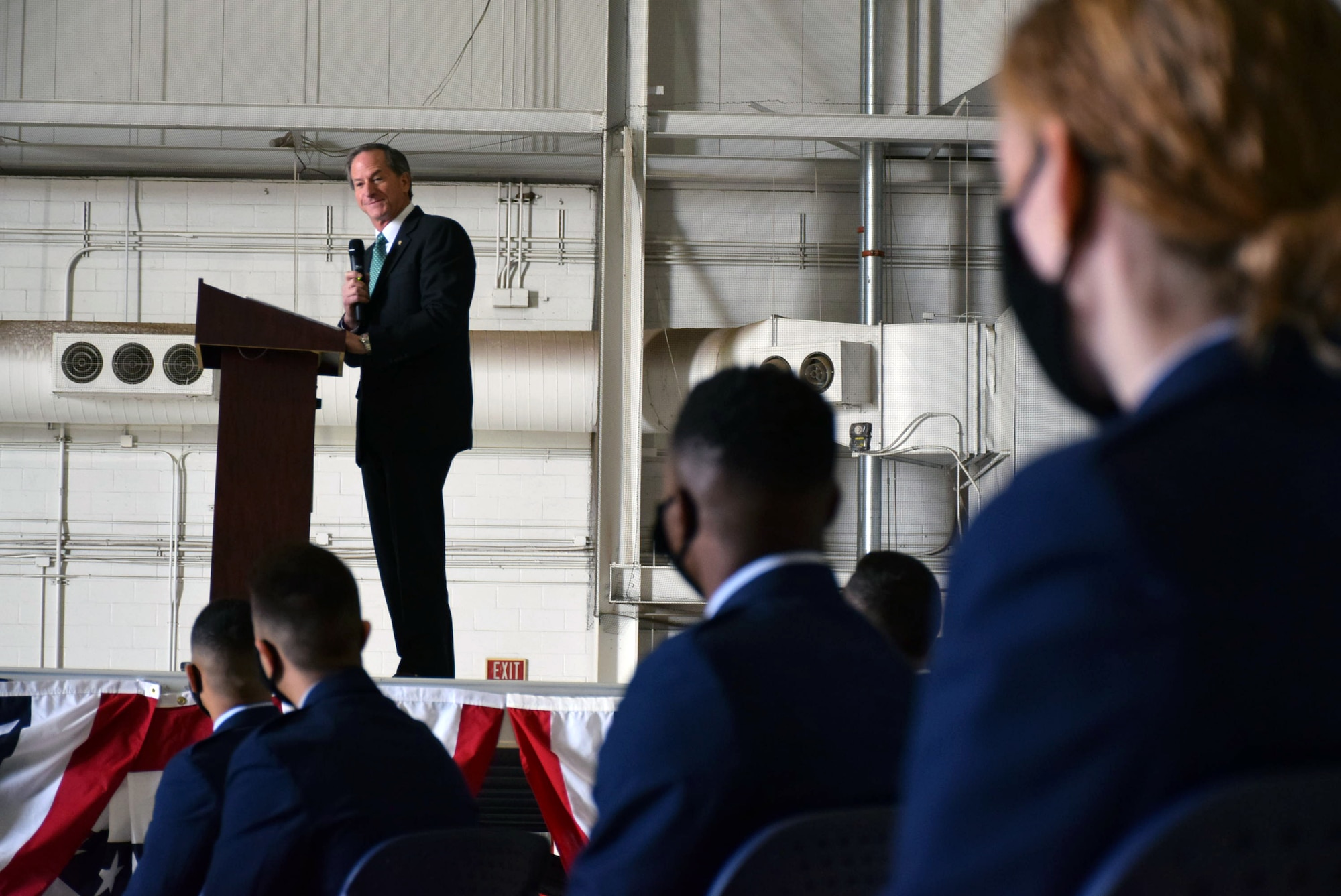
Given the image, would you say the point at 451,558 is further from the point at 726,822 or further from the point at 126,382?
the point at 726,822

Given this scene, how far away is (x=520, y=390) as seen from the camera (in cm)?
617

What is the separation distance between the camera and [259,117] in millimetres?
5727

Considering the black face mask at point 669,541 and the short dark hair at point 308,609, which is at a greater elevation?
the black face mask at point 669,541

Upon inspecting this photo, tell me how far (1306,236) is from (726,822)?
60 centimetres

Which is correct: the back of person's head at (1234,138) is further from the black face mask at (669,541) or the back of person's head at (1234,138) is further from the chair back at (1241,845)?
the black face mask at (669,541)

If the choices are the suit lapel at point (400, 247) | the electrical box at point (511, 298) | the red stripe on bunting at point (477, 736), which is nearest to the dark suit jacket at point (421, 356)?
the suit lapel at point (400, 247)

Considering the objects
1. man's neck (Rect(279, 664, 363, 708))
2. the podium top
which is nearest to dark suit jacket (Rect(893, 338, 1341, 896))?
man's neck (Rect(279, 664, 363, 708))

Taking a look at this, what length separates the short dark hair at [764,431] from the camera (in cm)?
111

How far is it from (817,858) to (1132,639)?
0.45 meters

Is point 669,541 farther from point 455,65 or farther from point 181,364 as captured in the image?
point 455,65

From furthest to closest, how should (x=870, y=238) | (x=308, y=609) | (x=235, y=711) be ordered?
(x=870, y=238)
(x=235, y=711)
(x=308, y=609)

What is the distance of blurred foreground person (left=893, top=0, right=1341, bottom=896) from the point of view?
472mm

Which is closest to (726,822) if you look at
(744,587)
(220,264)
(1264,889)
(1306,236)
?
(744,587)

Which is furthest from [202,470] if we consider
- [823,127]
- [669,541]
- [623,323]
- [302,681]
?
[669,541]
